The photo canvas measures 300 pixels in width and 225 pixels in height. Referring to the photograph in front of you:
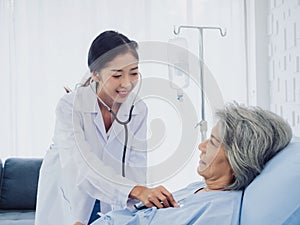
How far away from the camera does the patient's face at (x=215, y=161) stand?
1318 mm

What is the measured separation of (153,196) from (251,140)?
336 millimetres

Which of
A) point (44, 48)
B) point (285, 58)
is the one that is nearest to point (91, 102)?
point (285, 58)

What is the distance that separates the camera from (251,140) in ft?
4.10

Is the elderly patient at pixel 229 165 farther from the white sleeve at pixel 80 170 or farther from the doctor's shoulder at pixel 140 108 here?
A: the doctor's shoulder at pixel 140 108

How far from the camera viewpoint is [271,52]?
2662mm

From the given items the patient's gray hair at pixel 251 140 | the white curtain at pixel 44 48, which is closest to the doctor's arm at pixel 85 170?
the patient's gray hair at pixel 251 140

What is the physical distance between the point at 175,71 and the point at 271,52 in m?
0.66

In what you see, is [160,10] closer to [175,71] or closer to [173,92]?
[175,71]

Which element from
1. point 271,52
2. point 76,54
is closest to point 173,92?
point 271,52

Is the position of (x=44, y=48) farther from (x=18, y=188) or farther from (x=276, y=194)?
(x=276, y=194)

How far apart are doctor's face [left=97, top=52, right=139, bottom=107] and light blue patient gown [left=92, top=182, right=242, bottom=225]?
0.40 metres

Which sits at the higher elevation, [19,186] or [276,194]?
[276,194]

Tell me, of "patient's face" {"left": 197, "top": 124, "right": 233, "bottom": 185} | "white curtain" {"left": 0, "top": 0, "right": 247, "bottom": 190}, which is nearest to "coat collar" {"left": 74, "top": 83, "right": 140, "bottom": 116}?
"patient's face" {"left": 197, "top": 124, "right": 233, "bottom": 185}

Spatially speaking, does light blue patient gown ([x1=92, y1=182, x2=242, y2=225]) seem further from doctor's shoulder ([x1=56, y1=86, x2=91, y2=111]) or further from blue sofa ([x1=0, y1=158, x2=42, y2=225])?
blue sofa ([x1=0, y1=158, x2=42, y2=225])
